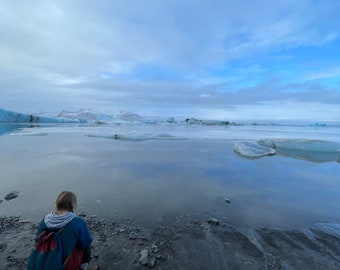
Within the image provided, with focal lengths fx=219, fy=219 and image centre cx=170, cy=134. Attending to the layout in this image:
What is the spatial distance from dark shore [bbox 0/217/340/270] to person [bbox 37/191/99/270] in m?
0.67

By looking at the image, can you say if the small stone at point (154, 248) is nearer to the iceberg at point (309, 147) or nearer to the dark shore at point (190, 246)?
the dark shore at point (190, 246)

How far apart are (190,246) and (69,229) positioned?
1844 millimetres

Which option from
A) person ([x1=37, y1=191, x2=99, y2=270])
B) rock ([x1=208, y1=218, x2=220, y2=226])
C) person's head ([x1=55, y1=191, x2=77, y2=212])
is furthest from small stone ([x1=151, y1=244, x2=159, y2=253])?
person's head ([x1=55, y1=191, x2=77, y2=212])

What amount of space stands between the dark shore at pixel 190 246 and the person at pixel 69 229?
2.20ft

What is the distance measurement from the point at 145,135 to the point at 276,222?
52.9 ft

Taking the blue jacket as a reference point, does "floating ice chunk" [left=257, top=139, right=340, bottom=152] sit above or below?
below

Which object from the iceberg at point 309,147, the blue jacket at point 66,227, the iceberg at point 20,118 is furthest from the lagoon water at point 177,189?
the iceberg at point 20,118

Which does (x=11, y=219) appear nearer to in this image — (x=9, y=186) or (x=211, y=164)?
(x=9, y=186)

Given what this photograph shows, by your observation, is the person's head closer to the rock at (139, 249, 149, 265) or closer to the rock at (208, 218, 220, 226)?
the rock at (139, 249, 149, 265)

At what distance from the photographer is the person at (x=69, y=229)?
202cm

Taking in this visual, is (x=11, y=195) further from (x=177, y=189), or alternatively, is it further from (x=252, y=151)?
(x=252, y=151)

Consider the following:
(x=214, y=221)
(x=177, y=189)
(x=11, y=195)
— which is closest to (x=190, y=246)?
(x=214, y=221)

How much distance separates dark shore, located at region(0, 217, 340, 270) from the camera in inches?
110

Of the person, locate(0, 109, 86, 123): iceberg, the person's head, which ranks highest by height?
the person's head
